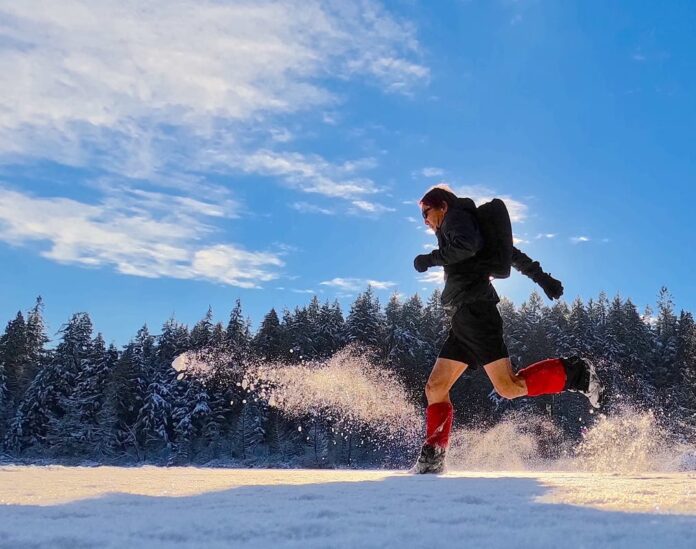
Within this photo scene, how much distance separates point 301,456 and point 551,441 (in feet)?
69.5

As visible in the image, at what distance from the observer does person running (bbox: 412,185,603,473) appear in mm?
4699

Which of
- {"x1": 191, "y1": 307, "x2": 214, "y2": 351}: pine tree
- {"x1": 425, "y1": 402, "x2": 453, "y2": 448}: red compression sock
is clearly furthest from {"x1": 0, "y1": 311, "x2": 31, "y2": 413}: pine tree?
{"x1": 425, "y1": 402, "x2": 453, "y2": 448}: red compression sock

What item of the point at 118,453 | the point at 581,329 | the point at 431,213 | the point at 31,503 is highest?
the point at 581,329

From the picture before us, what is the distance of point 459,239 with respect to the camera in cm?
460

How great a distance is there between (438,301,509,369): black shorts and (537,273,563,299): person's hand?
0.71 metres

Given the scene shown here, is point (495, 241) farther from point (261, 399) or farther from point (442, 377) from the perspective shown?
point (261, 399)

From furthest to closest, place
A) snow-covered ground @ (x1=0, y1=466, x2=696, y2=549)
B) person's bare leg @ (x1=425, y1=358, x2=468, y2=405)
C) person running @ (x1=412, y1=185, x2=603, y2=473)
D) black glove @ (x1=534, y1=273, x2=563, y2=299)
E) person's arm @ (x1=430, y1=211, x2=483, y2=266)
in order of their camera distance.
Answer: black glove @ (x1=534, y1=273, x2=563, y2=299) → person's bare leg @ (x1=425, y1=358, x2=468, y2=405) → person running @ (x1=412, y1=185, x2=603, y2=473) → person's arm @ (x1=430, y1=211, x2=483, y2=266) → snow-covered ground @ (x1=0, y1=466, x2=696, y2=549)

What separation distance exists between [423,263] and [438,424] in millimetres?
1476

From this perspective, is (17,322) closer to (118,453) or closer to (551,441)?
(118,453)

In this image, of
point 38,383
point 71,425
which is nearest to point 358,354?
point 71,425

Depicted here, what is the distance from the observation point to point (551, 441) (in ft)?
158

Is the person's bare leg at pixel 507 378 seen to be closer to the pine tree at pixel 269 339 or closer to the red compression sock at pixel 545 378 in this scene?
the red compression sock at pixel 545 378

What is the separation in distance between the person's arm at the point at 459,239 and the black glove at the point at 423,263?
0.12 m

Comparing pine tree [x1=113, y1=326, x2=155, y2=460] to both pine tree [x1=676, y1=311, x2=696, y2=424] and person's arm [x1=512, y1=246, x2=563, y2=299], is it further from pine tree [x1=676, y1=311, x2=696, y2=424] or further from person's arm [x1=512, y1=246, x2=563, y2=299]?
person's arm [x1=512, y1=246, x2=563, y2=299]
